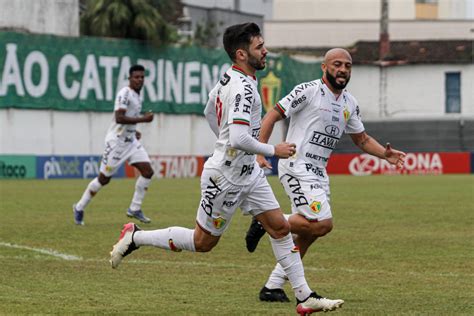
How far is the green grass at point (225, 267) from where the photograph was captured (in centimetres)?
959

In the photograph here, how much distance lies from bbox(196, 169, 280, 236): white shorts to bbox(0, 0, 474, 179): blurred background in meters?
26.5

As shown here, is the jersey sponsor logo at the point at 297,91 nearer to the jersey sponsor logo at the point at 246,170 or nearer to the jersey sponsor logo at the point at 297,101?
the jersey sponsor logo at the point at 297,101

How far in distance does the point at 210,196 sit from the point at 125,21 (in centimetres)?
3601

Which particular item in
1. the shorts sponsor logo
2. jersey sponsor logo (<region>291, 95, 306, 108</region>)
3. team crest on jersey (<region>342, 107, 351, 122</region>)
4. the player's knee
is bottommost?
the shorts sponsor logo

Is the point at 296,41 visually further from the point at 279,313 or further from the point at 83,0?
the point at 279,313

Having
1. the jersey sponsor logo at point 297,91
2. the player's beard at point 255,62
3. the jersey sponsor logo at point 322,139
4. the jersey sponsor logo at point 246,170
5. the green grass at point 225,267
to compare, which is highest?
the player's beard at point 255,62

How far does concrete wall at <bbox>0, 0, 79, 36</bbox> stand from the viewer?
124ft

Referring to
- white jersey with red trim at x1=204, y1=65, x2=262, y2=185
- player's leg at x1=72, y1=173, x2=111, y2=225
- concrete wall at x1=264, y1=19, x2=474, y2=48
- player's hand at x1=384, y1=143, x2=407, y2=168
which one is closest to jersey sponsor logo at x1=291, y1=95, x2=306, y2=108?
player's hand at x1=384, y1=143, x2=407, y2=168

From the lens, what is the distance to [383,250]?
14.7 metres

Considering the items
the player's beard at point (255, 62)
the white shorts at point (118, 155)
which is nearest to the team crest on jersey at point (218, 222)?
the player's beard at point (255, 62)

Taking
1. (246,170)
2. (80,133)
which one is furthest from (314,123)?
(80,133)

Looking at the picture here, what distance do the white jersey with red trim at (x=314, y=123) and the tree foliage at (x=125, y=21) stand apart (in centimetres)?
3204

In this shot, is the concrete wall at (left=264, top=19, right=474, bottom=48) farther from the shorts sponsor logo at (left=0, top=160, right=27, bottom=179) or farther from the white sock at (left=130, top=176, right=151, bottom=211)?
the white sock at (left=130, top=176, right=151, bottom=211)

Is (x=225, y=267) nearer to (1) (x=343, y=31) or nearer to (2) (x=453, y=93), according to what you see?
(2) (x=453, y=93)
